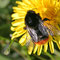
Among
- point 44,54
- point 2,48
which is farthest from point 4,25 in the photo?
point 44,54

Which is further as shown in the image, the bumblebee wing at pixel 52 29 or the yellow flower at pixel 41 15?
the yellow flower at pixel 41 15

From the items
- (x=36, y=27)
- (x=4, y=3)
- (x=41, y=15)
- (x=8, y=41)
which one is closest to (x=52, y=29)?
(x=36, y=27)

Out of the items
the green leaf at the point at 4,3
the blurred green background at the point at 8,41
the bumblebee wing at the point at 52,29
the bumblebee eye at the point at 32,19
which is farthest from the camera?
the green leaf at the point at 4,3

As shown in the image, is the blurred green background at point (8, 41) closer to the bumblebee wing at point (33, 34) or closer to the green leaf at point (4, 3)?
the green leaf at point (4, 3)

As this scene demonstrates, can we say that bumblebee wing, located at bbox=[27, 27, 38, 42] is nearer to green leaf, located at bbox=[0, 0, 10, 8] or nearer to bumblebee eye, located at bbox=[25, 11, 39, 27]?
bumblebee eye, located at bbox=[25, 11, 39, 27]

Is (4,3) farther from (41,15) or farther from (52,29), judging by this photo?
(52,29)

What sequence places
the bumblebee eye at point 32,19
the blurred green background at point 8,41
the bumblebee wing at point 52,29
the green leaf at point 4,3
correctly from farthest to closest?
the green leaf at point 4,3
the blurred green background at point 8,41
the bumblebee eye at point 32,19
the bumblebee wing at point 52,29

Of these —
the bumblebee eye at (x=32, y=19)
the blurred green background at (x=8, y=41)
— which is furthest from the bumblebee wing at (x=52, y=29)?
the blurred green background at (x=8, y=41)

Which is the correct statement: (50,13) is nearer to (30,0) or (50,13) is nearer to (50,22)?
(50,22)
